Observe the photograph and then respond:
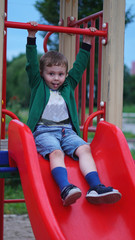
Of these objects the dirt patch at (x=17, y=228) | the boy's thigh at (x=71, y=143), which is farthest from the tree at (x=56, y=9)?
the boy's thigh at (x=71, y=143)

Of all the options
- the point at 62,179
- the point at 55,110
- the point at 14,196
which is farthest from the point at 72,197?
the point at 14,196

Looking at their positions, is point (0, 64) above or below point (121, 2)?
below

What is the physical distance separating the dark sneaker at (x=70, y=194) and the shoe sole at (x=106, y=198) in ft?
0.39

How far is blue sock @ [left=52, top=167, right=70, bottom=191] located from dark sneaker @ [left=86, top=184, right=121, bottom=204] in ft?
0.50

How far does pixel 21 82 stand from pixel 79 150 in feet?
44.3

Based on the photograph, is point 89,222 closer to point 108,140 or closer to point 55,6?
point 108,140

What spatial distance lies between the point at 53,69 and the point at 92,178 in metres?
0.81

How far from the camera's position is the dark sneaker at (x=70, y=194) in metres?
1.81

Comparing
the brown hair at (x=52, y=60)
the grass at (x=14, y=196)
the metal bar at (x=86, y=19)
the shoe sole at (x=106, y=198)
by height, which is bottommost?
the grass at (x=14, y=196)

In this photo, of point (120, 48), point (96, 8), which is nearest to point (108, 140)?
point (120, 48)

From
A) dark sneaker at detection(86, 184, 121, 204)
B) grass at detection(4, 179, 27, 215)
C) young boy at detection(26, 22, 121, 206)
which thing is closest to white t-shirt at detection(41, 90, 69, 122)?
young boy at detection(26, 22, 121, 206)

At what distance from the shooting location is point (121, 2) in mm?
2457

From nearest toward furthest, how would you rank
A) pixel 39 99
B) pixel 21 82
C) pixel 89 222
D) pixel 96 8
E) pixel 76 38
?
pixel 89 222 < pixel 39 99 < pixel 76 38 < pixel 96 8 < pixel 21 82

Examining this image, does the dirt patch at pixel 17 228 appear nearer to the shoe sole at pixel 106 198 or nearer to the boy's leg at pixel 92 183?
the boy's leg at pixel 92 183
